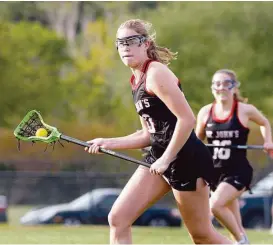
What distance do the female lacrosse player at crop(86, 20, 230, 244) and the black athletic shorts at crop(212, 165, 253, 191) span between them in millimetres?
3156

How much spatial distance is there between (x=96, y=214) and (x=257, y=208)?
3528mm

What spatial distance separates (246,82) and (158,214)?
13.0 metres

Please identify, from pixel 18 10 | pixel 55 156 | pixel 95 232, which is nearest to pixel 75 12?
pixel 18 10

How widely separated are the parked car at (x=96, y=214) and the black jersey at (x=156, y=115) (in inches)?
553

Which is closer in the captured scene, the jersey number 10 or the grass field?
the jersey number 10

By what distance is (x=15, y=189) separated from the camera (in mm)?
26375

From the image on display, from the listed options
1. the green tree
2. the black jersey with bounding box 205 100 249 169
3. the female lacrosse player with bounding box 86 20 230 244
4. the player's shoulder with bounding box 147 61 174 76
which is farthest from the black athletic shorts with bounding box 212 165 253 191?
the green tree

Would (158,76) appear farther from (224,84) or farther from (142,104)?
(224,84)

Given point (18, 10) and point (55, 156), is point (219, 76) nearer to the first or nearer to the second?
point (55, 156)

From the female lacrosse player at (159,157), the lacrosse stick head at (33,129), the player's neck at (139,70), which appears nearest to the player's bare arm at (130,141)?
the female lacrosse player at (159,157)

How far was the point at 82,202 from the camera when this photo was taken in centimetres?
2305

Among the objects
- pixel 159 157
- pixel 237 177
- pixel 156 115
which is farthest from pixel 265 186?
pixel 156 115

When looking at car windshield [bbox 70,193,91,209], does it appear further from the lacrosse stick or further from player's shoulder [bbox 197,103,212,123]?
the lacrosse stick

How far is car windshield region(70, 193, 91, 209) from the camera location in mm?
22734
